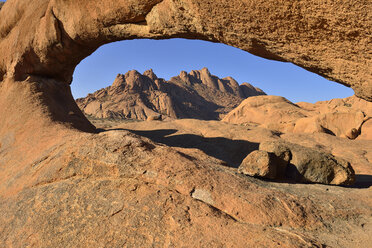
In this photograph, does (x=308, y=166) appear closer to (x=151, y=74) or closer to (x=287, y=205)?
(x=287, y=205)

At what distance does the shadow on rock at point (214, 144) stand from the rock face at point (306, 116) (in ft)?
16.3

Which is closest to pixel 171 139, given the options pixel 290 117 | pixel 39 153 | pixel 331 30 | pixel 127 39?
pixel 127 39

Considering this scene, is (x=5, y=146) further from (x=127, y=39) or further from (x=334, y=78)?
(x=334, y=78)

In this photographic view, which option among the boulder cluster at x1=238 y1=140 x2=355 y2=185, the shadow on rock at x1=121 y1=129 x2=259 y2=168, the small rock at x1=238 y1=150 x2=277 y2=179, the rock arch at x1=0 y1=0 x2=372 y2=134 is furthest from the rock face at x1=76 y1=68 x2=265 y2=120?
the small rock at x1=238 y1=150 x2=277 y2=179

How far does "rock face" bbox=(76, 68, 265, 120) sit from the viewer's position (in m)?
42.6

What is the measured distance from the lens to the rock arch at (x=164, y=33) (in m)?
2.60

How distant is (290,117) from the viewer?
69.9 ft

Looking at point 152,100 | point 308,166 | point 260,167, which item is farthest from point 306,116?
point 152,100

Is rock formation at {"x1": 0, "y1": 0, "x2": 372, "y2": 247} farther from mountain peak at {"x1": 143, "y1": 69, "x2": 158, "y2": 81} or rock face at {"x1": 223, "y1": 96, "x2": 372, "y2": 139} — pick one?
mountain peak at {"x1": 143, "y1": 69, "x2": 158, "y2": 81}

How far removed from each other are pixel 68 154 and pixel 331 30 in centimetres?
403

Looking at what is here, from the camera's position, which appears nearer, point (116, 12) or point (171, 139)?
point (116, 12)

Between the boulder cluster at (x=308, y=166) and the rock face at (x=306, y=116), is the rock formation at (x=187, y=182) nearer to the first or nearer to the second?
the boulder cluster at (x=308, y=166)

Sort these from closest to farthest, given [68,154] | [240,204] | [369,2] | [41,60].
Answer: [369,2], [240,204], [68,154], [41,60]

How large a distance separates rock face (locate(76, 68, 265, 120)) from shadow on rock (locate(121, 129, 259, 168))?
29.0 metres
